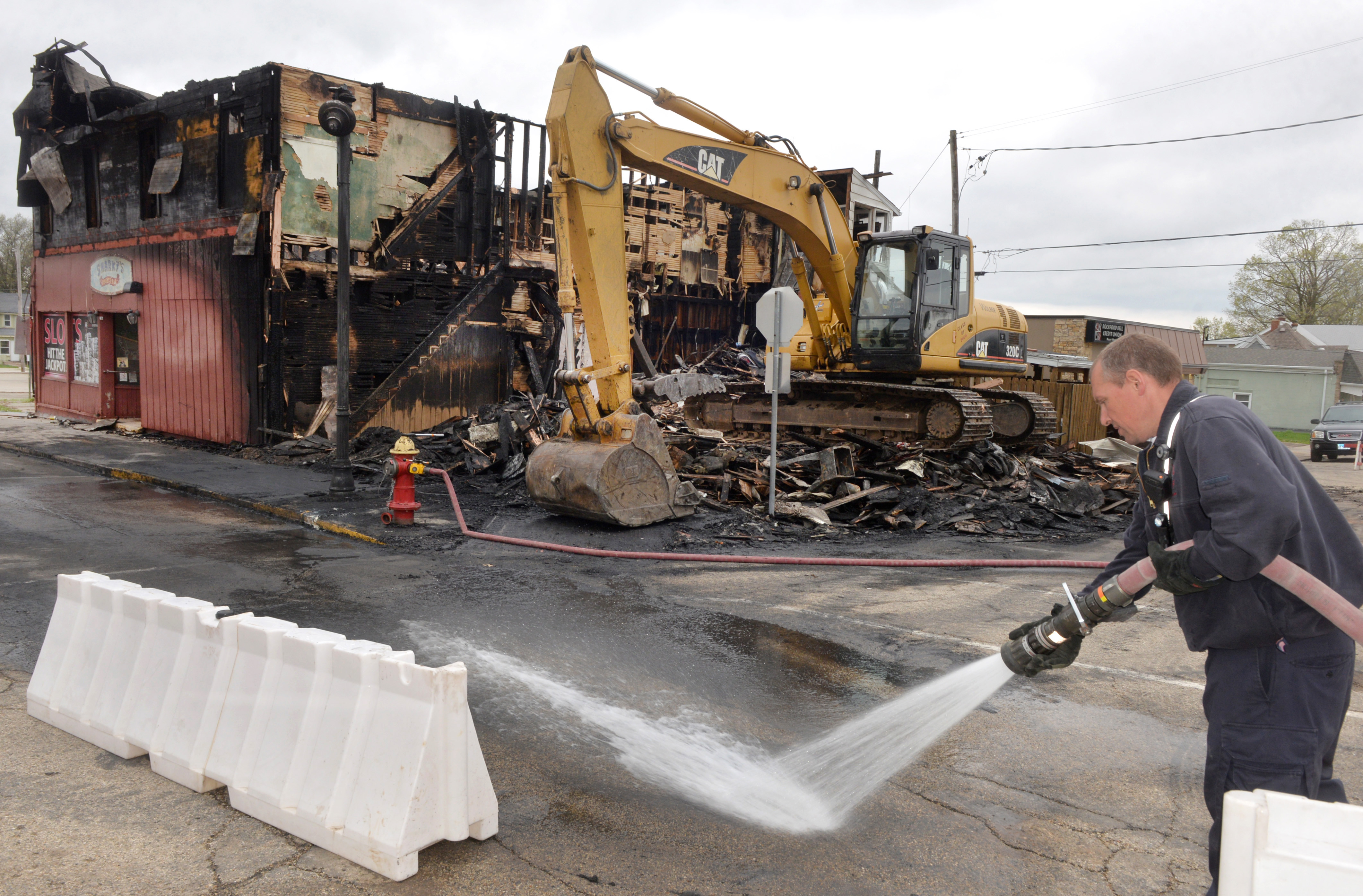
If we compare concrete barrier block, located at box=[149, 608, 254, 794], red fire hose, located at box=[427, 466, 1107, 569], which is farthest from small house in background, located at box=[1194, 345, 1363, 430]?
concrete barrier block, located at box=[149, 608, 254, 794]

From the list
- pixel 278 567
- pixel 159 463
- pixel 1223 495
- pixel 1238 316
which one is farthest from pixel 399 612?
pixel 1238 316

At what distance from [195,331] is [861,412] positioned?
13329mm

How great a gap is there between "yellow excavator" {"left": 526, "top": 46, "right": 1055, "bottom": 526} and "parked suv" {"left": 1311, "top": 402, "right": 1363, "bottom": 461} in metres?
14.2

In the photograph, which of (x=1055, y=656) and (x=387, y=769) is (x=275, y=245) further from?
(x=1055, y=656)

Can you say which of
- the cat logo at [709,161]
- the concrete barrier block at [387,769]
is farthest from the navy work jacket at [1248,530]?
the cat logo at [709,161]

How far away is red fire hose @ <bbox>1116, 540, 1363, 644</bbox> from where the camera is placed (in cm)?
253

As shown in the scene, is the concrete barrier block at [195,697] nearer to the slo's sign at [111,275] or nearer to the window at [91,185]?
the slo's sign at [111,275]

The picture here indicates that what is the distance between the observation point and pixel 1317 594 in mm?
2588

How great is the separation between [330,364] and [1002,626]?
14.0 metres

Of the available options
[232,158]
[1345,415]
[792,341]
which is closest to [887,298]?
[792,341]

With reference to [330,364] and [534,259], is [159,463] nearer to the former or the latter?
[330,364]

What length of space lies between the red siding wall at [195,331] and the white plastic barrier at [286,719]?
13.7m

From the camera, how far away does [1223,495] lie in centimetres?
267

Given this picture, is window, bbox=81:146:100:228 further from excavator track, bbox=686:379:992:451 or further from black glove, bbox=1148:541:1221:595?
black glove, bbox=1148:541:1221:595
